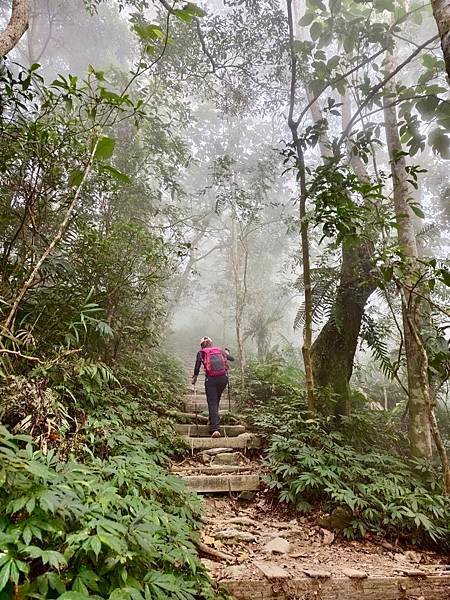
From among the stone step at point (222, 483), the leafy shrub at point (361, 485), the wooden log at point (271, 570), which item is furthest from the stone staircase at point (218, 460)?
the wooden log at point (271, 570)

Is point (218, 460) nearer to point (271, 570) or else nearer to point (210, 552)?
point (210, 552)

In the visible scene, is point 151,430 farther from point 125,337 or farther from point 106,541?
point 106,541

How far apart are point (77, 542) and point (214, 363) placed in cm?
508

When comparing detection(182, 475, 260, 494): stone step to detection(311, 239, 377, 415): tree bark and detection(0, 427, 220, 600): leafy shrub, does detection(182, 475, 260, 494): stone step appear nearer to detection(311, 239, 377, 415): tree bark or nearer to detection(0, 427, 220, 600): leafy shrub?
detection(311, 239, 377, 415): tree bark

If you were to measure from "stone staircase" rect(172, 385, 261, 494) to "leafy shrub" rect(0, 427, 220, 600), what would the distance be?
220cm

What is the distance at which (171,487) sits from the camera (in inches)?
133

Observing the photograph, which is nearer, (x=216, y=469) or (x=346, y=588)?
(x=346, y=588)

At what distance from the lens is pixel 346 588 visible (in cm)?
298

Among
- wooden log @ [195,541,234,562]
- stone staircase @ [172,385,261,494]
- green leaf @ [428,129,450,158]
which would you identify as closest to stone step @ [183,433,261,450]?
stone staircase @ [172,385,261,494]

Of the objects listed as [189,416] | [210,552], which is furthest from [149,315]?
[210,552]

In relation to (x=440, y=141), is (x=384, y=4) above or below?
above

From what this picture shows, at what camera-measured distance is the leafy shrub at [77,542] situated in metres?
1.71

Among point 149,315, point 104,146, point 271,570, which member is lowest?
point 271,570

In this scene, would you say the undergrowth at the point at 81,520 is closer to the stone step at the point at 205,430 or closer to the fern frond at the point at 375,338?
the stone step at the point at 205,430
